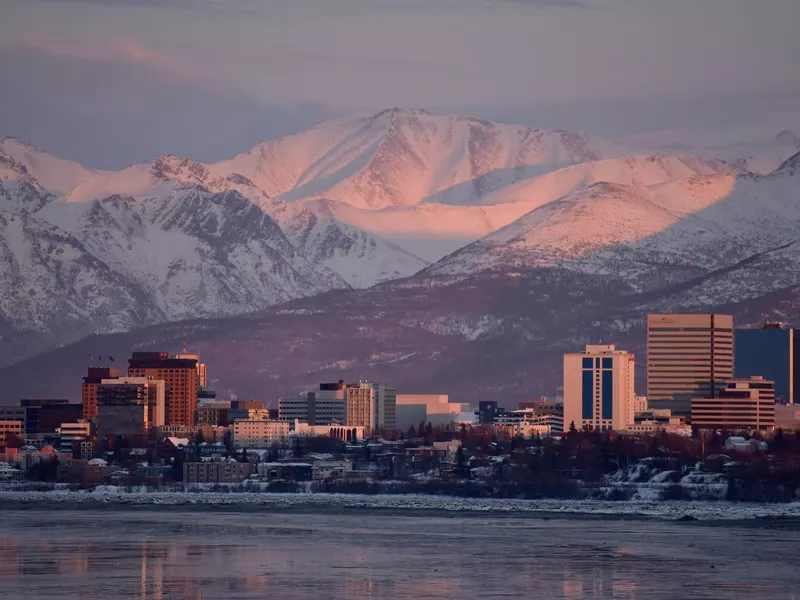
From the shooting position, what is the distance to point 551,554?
149 meters

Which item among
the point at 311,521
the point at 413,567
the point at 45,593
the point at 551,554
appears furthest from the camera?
the point at 311,521

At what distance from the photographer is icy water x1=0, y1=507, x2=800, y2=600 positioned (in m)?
127

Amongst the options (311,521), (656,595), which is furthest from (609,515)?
(656,595)

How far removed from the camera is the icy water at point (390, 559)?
126562 mm

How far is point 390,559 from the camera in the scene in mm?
144375

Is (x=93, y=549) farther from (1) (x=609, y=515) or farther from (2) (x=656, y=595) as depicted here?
(1) (x=609, y=515)

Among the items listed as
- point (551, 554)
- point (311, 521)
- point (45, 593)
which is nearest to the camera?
point (45, 593)

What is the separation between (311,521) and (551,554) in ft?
136

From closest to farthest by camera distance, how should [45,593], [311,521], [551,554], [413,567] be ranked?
[45,593] < [413,567] < [551,554] < [311,521]

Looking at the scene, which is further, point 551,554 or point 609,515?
point 609,515

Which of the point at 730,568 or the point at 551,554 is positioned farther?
the point at 551,554

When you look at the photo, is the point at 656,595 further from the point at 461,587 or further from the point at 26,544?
the point at 26,544

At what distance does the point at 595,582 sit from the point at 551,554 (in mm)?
18169

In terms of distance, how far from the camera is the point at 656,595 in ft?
409
